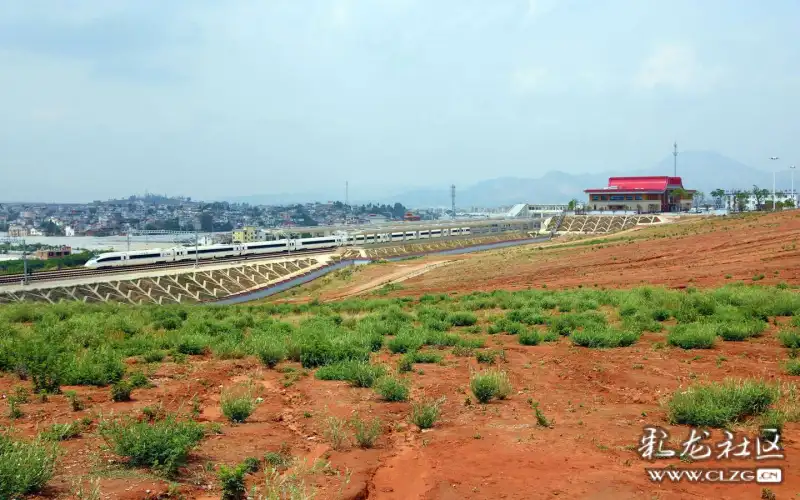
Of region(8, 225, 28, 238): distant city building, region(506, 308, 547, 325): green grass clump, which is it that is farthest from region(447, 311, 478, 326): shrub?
region(8, 225, 28, 238): distant city building

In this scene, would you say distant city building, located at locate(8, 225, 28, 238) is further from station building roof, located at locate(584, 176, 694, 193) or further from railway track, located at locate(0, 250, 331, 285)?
station building roof, located at locate(584, 176, 694, 193)

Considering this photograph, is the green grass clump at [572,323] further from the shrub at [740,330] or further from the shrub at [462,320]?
the shrub at [740,330]

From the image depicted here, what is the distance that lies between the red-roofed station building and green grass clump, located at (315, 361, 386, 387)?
13169 cm

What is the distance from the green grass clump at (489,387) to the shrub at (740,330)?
8.47 meters

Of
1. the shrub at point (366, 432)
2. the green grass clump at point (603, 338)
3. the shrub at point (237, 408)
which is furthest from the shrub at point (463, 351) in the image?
the shrub at point (237, 408)

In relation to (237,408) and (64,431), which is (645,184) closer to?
(237,408)

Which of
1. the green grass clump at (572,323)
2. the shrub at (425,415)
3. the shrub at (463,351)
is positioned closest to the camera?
the shrub at (425,415)

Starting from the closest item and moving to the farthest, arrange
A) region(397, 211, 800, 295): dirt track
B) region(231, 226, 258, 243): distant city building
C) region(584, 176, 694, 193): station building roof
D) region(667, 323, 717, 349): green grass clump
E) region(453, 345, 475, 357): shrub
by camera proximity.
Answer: region(667, 323, 717, 349): green grass clump, region(453, 345, 475, 357): shrub, region(397, 211, 800, 295): dirt track, region(231, 226, 258, 243): distant city building, region(584, 176, 694, 193): station building roof

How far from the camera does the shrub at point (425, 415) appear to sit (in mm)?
10062

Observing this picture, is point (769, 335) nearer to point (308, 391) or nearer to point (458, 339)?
point (458, 339)

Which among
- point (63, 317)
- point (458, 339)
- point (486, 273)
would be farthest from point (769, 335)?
point (486, 273)

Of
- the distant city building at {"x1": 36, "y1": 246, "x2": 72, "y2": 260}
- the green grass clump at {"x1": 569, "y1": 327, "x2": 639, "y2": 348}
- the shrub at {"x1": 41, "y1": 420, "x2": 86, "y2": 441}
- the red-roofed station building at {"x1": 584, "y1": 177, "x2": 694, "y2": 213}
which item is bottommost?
the distant city building at {"x1": 36, "y1": 246, "x2": 72, "y2": 260}

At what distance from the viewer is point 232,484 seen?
273 inches

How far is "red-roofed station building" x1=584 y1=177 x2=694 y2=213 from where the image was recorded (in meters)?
135
